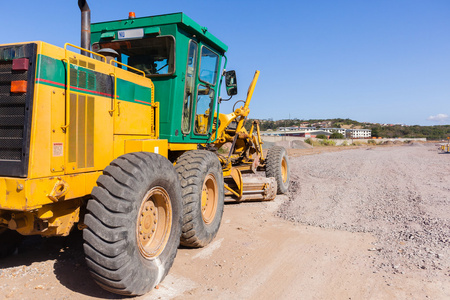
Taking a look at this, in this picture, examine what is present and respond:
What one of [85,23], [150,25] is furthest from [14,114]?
[150,25]

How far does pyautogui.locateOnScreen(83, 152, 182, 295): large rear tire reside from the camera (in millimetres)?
2932

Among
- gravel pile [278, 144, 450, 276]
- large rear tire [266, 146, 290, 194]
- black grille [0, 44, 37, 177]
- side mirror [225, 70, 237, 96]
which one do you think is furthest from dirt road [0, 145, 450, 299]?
side mirror [225, 70, 237, 96]

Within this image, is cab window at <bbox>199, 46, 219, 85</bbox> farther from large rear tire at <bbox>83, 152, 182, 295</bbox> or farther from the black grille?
the black grille

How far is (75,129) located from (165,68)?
1.96 meters

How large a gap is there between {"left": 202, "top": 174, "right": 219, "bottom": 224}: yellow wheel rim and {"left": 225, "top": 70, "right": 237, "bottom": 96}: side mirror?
2.04 m

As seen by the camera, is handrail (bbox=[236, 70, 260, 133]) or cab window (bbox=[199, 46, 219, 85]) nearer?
cab window (bbox=[199, 46, 219, 85])

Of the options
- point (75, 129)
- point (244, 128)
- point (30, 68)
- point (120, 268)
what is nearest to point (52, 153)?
point (75, 129)

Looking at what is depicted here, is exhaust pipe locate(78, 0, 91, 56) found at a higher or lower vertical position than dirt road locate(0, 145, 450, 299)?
higher

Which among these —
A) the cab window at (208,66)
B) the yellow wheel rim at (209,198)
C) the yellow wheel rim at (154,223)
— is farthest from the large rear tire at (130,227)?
the cab window at (208,66)

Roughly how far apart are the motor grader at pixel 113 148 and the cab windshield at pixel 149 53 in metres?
0.02

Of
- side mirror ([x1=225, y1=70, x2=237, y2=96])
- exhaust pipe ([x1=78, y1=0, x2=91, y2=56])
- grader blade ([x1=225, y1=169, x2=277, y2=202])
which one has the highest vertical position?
exhaust pipe ([x1=78, y1=0, x2=91, y2=56])

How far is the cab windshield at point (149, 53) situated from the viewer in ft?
15.9

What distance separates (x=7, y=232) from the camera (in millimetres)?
4016

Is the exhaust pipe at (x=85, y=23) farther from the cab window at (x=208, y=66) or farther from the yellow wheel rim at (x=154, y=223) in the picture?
the yellow wheel rim at (x=154, y=223)
